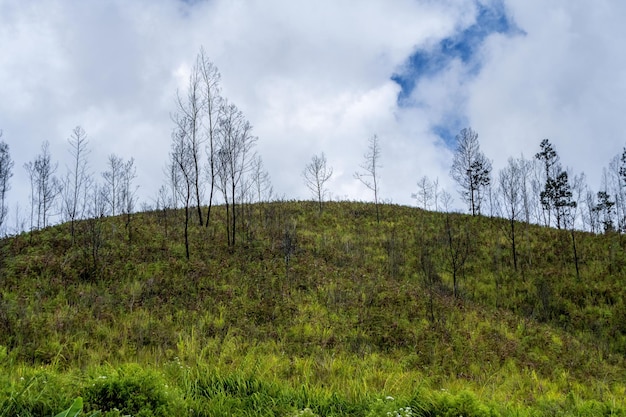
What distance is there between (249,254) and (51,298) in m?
7.38

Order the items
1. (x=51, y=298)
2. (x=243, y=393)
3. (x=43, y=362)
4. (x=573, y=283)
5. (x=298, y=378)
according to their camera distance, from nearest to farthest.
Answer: (x=243, y=393) → (x=298, y=378) → (x=43, y=362) → (x=51, y=298) → (x=573, y=283)

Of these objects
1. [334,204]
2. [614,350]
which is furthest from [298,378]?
[334,204]

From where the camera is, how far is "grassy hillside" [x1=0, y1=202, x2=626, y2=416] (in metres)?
4.41

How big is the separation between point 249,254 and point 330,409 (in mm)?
12192

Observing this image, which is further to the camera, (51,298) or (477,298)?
(477,298)

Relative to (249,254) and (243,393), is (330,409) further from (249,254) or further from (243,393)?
(249,254)

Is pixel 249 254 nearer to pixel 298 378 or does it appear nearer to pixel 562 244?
pixel 298 378

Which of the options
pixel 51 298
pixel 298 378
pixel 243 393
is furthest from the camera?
pixel 51 298

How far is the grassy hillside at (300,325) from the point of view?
441 centimetres

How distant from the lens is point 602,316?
571 inches

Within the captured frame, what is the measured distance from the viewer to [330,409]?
4336 mm

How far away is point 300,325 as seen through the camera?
32.8 feet

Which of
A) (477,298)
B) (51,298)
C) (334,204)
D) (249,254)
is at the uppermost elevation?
(334,204)

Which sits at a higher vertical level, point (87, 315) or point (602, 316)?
point (87, 315)
